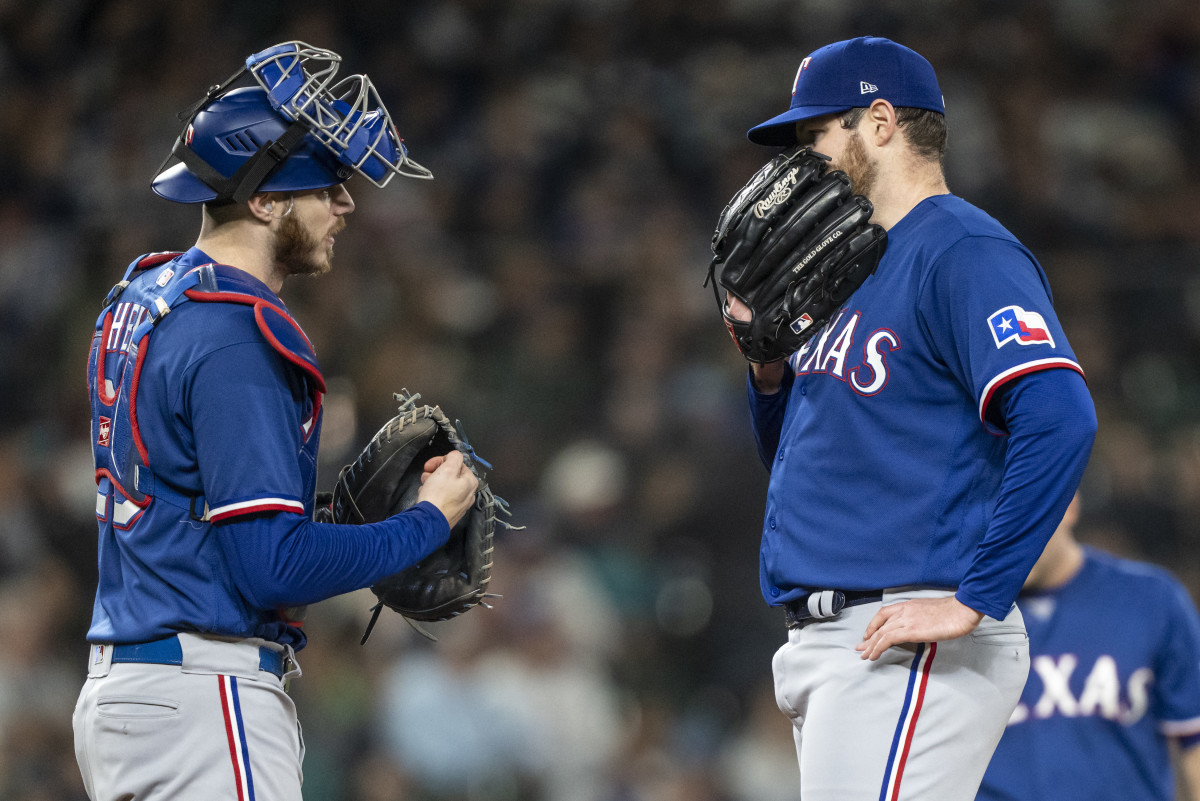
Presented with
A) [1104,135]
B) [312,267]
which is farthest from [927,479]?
[1104,135]

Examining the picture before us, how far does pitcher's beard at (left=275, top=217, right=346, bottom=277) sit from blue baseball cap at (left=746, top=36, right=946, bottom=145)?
3.66 feet

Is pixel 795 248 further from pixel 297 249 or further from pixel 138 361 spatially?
pixel 138 361

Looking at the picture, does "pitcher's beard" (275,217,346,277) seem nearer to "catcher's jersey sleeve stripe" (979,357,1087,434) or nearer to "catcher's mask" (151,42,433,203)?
"catcher's mask" (151,42,433,203)

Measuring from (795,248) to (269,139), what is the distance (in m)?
1.21

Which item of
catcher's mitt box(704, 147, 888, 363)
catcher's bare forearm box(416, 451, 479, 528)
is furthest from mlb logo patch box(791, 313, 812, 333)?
catcher's bare forearm box(416, 451, 479, 528)

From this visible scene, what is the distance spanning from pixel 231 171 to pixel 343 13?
20.6 feet

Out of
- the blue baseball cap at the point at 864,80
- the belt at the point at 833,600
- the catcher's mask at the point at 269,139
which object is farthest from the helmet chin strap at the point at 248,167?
the belt at the point at 833,600

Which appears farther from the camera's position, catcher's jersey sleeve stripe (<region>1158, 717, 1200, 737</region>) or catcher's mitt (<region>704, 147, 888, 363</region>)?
catcher's jersey sleeve stripe (<region>1158, 717, 1200, 737</region>)

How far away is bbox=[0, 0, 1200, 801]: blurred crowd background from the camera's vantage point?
19.8 ft

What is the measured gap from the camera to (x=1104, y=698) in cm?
397

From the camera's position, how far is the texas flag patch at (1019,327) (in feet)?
8.50

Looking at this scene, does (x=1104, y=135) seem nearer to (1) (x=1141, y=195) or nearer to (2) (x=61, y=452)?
(1) (x=1141, y=195)

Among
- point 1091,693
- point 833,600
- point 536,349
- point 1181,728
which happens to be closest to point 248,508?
point 833,600

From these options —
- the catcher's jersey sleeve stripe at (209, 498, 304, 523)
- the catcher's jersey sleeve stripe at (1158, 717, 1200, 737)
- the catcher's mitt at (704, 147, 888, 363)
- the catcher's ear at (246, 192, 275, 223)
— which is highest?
the catcher's ear at (246, 192, 275, 223)
